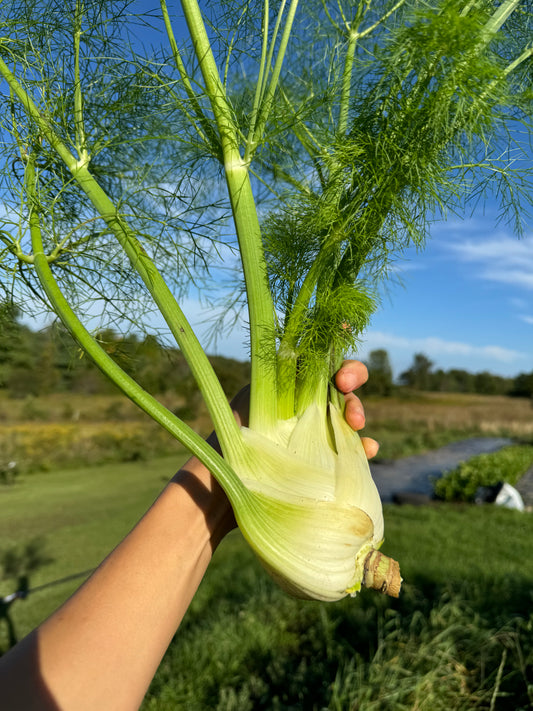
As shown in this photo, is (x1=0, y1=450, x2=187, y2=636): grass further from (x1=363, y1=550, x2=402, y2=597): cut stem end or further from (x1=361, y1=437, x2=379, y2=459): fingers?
(x1=363, y1=550, x2=402, y2=597): cut stem end

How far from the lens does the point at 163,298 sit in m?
0.64

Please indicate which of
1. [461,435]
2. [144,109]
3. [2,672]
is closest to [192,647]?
[2,672]

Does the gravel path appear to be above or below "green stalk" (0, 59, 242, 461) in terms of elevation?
below

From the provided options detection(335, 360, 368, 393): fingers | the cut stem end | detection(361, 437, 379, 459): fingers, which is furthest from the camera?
detection(361, 437, 379, 459): fingers

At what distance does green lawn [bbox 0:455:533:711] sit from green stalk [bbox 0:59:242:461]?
1.24 m

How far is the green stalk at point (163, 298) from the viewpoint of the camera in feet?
2.09

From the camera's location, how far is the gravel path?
315 inches

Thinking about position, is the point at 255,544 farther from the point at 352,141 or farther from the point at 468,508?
the point at 468,508

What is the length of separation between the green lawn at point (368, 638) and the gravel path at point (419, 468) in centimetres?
354

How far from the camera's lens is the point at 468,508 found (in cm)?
589

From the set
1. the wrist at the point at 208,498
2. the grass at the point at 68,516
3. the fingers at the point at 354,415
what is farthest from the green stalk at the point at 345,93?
the grass at the point at 68,516

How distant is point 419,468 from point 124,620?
9446 mm

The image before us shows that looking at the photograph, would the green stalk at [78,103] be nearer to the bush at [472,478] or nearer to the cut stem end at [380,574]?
the cut stem end at [380,574]

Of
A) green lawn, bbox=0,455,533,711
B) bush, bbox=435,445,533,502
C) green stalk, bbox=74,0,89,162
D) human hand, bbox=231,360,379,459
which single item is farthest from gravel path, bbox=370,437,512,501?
green stalk, bbox=74,0,89,162
